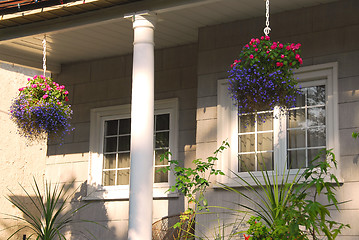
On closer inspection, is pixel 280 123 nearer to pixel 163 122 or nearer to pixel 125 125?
pixel 163 122

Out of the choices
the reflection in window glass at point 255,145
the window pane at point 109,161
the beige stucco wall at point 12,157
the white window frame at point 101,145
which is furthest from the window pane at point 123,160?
the reflection in window glass at point 255,145

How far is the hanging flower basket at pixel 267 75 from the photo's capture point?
5176 mm

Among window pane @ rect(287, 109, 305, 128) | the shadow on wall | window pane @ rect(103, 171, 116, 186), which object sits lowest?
the shadow on wall

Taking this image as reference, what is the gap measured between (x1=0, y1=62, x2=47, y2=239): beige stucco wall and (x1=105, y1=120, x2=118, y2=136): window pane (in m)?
1.07

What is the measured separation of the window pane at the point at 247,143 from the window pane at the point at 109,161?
85.6 inches

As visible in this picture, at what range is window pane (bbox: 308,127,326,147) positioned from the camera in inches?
242

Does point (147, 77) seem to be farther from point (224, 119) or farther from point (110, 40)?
point (110, 40)

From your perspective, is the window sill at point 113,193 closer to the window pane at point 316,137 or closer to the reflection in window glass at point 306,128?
the reflection in window glass at point 306,128

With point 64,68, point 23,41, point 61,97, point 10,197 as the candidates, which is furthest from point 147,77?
point 10,197

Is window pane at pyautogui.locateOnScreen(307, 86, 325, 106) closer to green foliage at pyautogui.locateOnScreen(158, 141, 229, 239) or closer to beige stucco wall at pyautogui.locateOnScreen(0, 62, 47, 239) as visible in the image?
green foliage at pyautogui.locateOnScreen(158, 141, 229, 239)

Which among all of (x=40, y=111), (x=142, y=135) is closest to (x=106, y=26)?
(x=40, y=111)

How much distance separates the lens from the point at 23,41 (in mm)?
7469

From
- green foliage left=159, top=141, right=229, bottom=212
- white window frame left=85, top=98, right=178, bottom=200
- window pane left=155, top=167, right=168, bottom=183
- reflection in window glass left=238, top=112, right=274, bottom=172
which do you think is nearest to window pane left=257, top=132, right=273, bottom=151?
Answer: reflection in window glass left=238, top=112, right=274, bottom=172

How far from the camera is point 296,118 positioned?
639 cm
